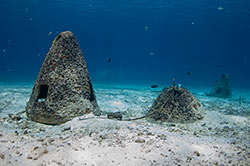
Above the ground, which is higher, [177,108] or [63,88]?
[63,88]

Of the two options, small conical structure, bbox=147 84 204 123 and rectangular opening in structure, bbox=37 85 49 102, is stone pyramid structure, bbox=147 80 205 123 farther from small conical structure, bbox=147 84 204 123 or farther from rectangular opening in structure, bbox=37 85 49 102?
rectangular opening in structure, bbox=37 85 49 102

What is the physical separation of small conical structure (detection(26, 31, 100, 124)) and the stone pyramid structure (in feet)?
7.26

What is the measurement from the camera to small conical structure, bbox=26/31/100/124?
495cm

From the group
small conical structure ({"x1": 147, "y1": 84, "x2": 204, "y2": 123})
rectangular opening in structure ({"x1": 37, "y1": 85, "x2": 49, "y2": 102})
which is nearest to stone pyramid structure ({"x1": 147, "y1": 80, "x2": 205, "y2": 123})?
small conical structure ({"x1": 147, "y1": 84, "x2": 204, "y2": 123})

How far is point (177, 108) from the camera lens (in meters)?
5.88

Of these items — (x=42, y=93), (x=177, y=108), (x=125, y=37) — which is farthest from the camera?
(x=125, y=37)

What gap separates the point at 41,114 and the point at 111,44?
505 ft

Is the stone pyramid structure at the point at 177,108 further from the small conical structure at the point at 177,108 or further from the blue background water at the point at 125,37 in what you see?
the blue background water at the point at 125,37

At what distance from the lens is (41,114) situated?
501 cm

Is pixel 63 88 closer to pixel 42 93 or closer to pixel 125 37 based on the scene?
pixel 42 93

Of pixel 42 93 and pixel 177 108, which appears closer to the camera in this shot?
pixel 42 93

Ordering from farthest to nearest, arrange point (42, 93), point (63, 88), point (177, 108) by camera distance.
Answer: point (177, 108), point (42, 93), point (63, 88)

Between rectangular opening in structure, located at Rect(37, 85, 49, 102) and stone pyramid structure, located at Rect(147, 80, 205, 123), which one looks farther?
stone pyramid structure, located at Rect(147, 80, 205, 123)

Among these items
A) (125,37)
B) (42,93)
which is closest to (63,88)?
(42,93)
